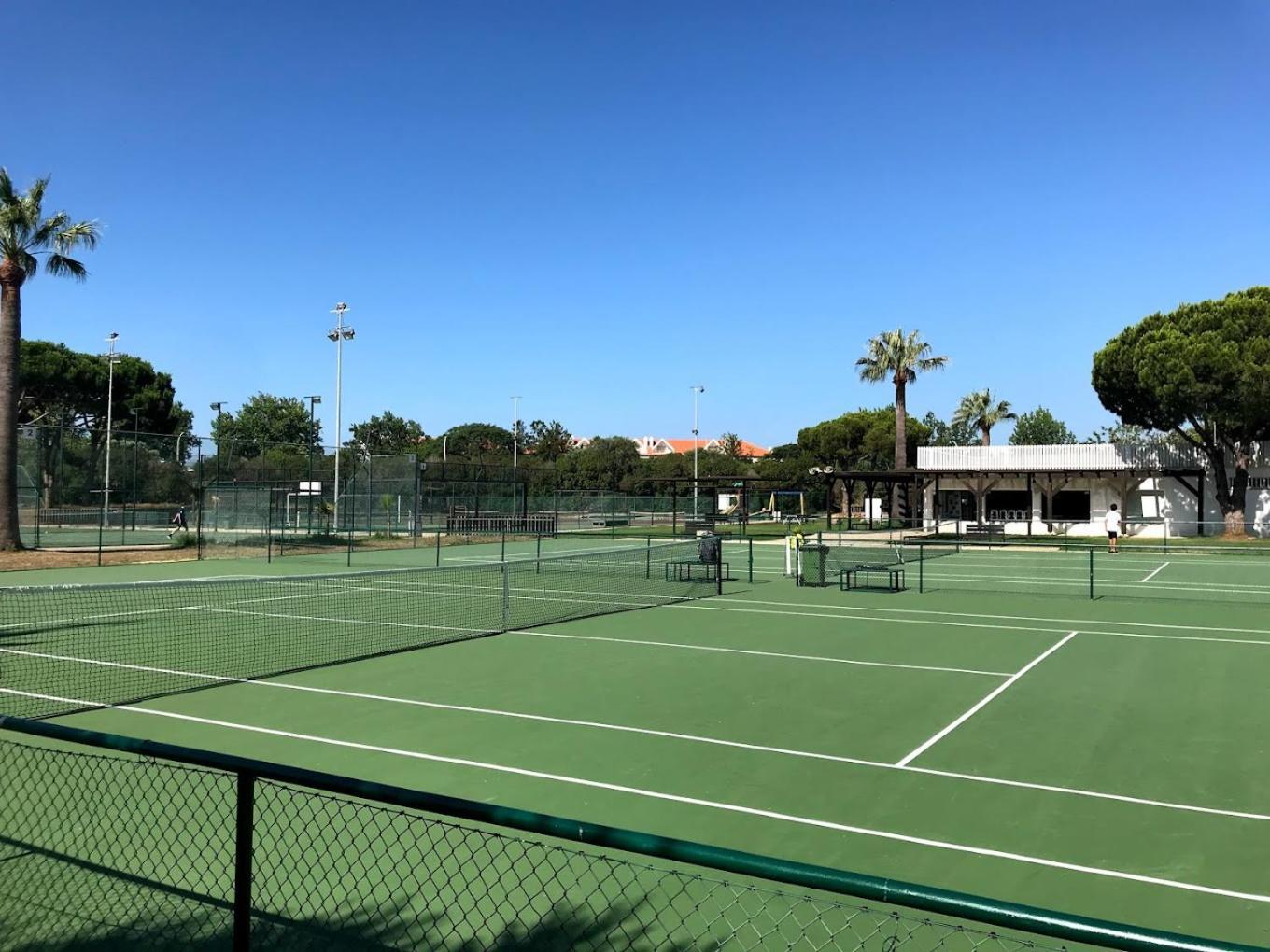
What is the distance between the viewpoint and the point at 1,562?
28.9 metres

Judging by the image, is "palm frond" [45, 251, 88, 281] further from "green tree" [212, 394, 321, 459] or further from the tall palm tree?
"green tree" [212, 394, 321, 459]

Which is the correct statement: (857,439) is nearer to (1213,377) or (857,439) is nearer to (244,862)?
(1213,377)

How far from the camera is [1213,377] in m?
43.2

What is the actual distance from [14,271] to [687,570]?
965 inches

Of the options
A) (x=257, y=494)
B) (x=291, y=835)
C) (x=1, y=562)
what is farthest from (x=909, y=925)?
(x=257, y=494)

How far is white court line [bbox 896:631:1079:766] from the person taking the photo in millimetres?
8806

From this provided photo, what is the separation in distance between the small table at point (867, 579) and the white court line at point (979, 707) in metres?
7.14

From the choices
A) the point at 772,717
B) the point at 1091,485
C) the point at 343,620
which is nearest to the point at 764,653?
the point at 772,717

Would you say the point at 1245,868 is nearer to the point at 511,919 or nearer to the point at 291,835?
the point at 511,919

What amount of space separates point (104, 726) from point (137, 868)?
167 inches

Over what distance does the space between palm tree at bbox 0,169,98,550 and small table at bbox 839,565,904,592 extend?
26129 mm

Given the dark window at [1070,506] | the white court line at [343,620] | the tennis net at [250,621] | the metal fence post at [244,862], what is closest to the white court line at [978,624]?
the tennis net at [250,621]

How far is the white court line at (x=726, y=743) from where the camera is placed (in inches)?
292

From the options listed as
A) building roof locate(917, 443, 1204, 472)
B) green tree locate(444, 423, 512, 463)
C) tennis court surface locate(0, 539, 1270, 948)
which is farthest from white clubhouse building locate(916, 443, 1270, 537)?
green tree locate(444, 423, 512, 463)
